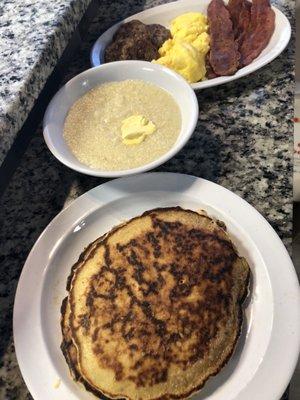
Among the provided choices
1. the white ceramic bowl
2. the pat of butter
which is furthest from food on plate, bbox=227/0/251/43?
the pat of butter

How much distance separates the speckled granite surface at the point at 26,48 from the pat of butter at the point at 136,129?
21 cm

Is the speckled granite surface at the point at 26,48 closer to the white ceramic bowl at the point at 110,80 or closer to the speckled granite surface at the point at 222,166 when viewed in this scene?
the white ceramic bowl at the point at 110,80

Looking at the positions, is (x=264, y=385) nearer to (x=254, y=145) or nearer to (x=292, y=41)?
(x=254, y=145)

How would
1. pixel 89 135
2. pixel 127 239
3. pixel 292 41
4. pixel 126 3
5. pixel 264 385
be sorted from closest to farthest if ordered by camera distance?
pixel 264 385 → pixel 127 239 → pixel 89 135 → pixel 292 41 → pixel 126 3

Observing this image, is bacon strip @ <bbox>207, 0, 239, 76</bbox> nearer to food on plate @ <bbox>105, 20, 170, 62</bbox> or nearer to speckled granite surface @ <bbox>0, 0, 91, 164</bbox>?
food on plate @ <bbox>105, 20, 170, 62</bbox>

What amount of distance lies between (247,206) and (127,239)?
0.24 meters

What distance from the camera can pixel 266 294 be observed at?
0.75m

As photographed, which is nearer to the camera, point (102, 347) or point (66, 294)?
point (102, 347)

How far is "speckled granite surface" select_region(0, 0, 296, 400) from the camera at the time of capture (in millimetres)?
917

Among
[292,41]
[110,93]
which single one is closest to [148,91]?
[110,93]

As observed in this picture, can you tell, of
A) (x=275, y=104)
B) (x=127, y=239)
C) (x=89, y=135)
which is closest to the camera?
(x=127, y=239)

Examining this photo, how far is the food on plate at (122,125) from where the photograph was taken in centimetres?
93

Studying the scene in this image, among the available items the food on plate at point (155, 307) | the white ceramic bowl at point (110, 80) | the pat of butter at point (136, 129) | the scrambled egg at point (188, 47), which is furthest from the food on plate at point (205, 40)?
the food on plate at point (155, 307)

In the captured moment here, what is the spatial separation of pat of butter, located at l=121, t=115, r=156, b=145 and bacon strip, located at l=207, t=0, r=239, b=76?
0.97 ft
